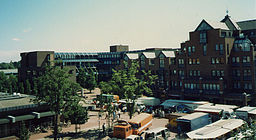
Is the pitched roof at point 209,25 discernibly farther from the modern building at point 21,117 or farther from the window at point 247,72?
the modern building at point 21,117

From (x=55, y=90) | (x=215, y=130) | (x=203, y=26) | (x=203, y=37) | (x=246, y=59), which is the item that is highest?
(x=203, y=26)

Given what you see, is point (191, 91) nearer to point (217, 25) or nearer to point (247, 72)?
point (247, 72)

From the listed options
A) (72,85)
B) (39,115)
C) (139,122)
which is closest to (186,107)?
(139,122)

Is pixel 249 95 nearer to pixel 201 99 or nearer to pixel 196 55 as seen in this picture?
pixel 201 99

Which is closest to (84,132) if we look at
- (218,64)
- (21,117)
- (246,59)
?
(21,117)

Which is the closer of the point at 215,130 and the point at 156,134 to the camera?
the point at 215,130

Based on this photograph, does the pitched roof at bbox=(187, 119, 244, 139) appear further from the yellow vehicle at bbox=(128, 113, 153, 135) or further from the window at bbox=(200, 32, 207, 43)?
the window at bbox=(200, 32, 207, 43)

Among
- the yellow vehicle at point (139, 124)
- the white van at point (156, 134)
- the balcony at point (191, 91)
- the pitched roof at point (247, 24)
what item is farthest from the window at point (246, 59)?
the white van at point (156, 134)

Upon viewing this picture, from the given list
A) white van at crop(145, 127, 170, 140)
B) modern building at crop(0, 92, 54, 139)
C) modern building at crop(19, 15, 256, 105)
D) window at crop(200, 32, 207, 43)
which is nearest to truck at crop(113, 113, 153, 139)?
white van at crop(145, 127, 170, 140)

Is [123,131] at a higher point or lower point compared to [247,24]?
lower

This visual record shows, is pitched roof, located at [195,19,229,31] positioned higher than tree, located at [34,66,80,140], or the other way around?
pitched roof, located at [195,19,229,31]

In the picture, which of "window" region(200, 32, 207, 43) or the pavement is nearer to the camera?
the pavement

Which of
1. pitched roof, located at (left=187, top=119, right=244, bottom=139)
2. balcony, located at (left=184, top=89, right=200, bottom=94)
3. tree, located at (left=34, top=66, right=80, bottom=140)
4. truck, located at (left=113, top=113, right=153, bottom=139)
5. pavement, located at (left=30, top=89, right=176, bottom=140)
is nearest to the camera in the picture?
pitched roof, located at (left=187, top=119, right=244, bottom=139)

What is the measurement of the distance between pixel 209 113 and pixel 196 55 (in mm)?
20769
